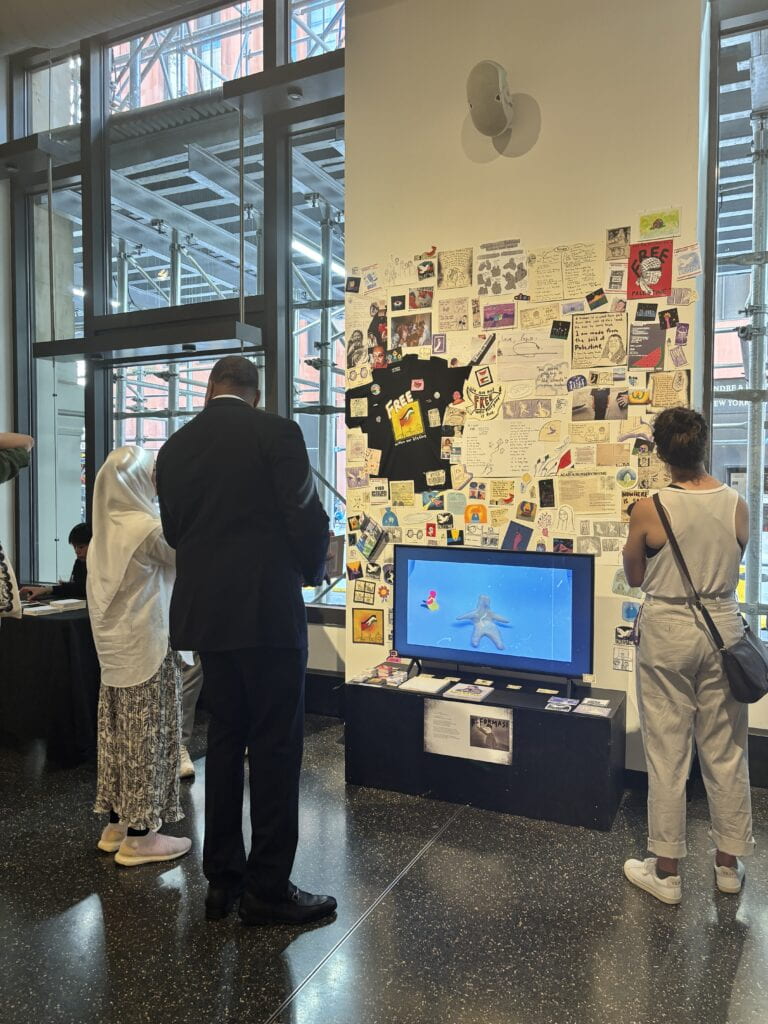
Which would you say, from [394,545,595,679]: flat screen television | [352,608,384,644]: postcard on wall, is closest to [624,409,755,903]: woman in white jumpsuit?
[394,545,595,679]: flat screen television

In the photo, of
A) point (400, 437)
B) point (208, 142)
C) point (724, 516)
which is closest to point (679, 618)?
point (724, 516)

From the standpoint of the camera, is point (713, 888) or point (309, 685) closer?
point (713, 888)

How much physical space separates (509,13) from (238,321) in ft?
6.37

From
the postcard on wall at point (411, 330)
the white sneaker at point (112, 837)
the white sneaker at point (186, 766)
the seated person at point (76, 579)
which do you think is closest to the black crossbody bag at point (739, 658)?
the postcard on wall at point (411, 330)

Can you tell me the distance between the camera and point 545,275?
3.01m

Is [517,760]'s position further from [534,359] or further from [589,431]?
[534,359]

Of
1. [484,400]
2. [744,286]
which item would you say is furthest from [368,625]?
[744,286]

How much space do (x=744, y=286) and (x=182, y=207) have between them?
3.22m

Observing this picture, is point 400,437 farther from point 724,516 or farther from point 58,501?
point 58,501

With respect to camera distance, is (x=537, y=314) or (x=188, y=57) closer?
(x=537, y=314)

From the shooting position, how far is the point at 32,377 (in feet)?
16.2

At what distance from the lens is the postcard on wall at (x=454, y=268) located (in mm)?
3158

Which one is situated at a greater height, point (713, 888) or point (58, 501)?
point (58, 501)

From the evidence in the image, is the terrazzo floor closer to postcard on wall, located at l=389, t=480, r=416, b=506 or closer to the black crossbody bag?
the black crossbody bag
